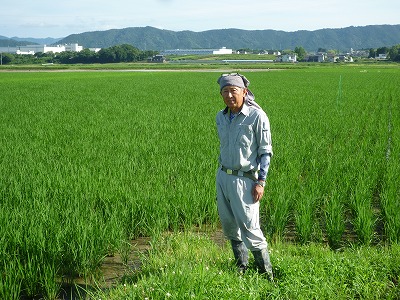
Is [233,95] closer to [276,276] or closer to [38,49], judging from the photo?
[276,276]

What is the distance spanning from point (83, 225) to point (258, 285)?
152 cm

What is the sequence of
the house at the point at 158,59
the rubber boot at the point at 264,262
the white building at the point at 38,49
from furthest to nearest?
the white building at the point at 38,49 < the house at the point at 158,59 < the rubber boot at the point at 264,262

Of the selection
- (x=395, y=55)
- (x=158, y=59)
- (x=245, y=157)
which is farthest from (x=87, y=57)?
(x=245, y=157)

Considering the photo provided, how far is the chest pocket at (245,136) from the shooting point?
126 inches

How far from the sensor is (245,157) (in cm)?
321

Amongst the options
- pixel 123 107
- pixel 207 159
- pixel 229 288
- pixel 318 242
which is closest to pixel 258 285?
pixel 229 288

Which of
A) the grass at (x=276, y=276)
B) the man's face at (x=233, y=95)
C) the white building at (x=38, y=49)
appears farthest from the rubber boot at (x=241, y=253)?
the white building at (x=38, y=49)

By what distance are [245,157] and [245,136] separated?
14cm

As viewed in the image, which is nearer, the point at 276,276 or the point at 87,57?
the point at 276,276

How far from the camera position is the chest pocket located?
3195 mm

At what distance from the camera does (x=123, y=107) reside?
15.7m

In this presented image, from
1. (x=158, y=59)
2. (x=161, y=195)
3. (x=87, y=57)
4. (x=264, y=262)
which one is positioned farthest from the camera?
(x=158, y=59)

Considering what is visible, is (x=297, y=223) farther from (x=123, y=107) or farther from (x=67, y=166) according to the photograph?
(x=123, y=107)

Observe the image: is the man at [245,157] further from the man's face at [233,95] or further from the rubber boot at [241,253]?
the rubber boot at [241,253]
